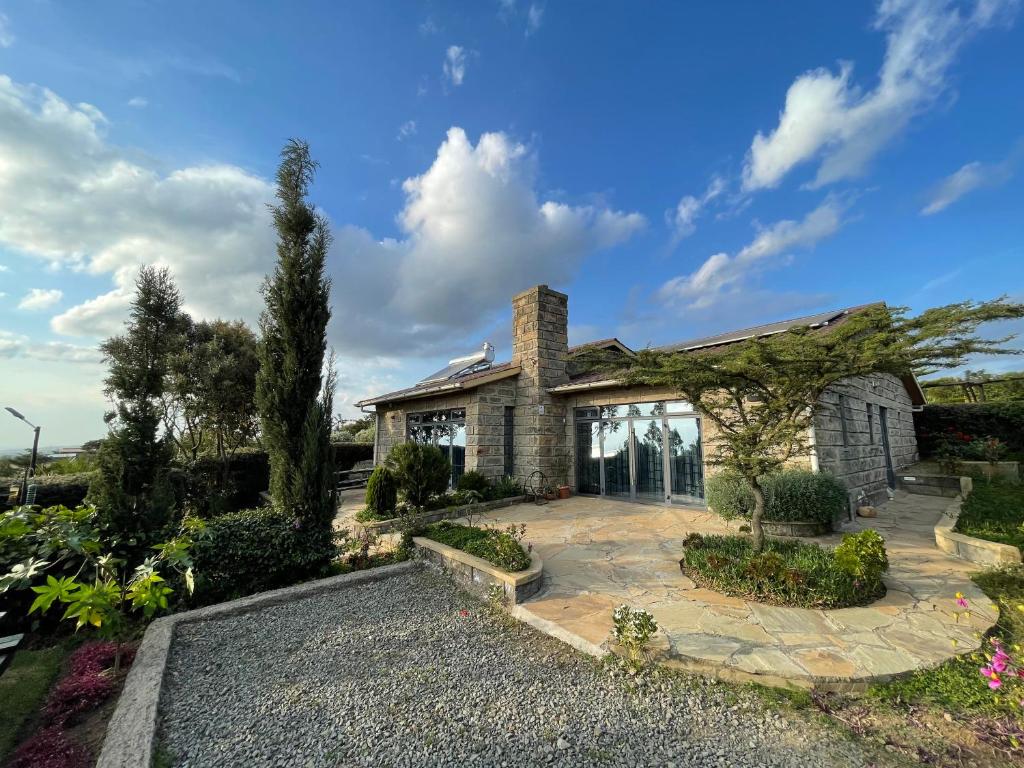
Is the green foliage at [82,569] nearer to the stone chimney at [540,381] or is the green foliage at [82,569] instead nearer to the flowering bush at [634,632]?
the flowering bush at [634,632]

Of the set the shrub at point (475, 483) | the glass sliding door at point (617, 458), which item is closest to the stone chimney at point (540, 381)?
the glass sliding door at point (617, 458)

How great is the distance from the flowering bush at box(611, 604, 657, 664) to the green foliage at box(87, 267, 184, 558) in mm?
5156

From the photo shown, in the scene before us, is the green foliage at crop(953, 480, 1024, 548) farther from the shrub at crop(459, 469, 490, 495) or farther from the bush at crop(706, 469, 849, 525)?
the shrub at crop(459, 469, 490, 495)

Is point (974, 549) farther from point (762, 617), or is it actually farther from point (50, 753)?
point (50, 753)

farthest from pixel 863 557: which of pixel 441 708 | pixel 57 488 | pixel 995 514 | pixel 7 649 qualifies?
pixel 57 488

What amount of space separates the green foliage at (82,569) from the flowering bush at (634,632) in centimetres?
347

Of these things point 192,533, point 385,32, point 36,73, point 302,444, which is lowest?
point 192,533

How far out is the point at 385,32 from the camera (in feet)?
22.1

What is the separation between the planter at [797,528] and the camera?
21.0 ft

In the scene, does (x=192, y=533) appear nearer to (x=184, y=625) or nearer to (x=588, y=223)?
(x=184, y=625)

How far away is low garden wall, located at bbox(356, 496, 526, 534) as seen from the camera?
749cm

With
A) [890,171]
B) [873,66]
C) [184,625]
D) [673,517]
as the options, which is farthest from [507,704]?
[890,171]

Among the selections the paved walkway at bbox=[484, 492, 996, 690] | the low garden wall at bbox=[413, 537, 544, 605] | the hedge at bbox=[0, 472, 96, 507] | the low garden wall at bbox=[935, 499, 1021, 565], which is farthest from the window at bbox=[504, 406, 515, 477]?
the hedge at bbox=[0, 472, 96, 507]

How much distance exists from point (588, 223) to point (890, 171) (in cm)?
646
